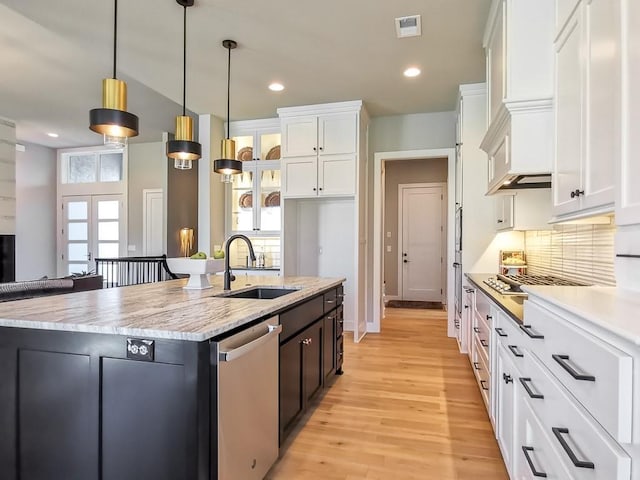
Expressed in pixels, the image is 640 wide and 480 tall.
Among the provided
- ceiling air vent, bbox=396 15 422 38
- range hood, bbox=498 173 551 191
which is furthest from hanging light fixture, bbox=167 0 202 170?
range hood, bbox=498 173 551 191

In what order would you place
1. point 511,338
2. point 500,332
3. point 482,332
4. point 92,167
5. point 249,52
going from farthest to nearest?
point 92,167 → point 249,52 → point 482,332 → point 500,332 → point 511,338

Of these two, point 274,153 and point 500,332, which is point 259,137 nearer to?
point 274,153

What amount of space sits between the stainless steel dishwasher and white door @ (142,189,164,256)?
21.0 ft

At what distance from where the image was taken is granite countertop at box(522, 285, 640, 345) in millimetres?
847

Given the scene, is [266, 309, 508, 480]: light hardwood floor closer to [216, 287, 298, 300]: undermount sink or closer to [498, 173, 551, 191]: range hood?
[216, 287, 298, 300]: undermount sink

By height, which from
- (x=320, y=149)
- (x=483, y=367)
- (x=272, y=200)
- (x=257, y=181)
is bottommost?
(x=483, y=367)

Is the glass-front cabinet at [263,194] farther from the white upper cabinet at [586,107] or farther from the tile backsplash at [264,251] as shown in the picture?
the white upper cabinet at [586,107]

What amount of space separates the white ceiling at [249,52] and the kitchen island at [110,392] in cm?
233

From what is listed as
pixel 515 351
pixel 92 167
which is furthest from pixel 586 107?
pixel 92 167

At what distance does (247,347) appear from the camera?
1616 mm

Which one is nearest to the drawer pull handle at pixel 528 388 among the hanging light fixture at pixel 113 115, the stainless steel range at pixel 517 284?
the stainless steel range at pixel 517 284

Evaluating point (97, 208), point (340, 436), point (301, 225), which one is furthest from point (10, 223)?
point (340, 436)

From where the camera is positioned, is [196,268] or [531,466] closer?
[531,466]

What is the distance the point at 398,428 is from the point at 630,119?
2.09 m
